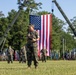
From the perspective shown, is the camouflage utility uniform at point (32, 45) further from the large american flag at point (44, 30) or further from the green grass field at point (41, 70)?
the large american flag at point (44, 30)

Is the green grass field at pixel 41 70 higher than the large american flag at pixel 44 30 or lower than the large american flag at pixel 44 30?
lower

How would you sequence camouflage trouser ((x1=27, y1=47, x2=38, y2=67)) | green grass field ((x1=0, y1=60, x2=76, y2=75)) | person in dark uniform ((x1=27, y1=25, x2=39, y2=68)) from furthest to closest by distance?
1. camouflage trouser ((x1=27, y1=47, x2=38, y2=67))
2. person in dark uniform ((x1=27, y1=25, x2=39, y2=68))
3. green grass field ((x1=0, y1=60, x2=76, y2=75))

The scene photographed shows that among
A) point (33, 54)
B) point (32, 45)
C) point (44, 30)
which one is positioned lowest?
point (33, 54)

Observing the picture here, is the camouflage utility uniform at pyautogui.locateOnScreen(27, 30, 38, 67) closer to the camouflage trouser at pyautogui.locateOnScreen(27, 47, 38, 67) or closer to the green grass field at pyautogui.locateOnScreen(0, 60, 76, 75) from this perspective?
the camouflage trouser at pyautogui.locateOnScreen(27, 47, 38, 67)

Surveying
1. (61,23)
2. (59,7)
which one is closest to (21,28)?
(61,23)

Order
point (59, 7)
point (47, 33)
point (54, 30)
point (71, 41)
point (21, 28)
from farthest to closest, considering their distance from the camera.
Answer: point (71, 41), point (54, 30), point (21, 28), point (47, 33), point (59, 7)

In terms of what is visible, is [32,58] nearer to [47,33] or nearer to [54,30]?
[47,33]

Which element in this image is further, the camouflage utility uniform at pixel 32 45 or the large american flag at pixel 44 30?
the large american flag at pixel 44 30

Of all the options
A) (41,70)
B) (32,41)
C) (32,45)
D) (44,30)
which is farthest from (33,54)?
(44,30)

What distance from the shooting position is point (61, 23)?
114250 millimetres

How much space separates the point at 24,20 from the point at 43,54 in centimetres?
4615

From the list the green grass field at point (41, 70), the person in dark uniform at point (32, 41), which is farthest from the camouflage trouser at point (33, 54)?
the green grass field at point (41, 70)

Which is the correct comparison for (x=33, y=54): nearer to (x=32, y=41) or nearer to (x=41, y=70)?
(x=32, y=41)

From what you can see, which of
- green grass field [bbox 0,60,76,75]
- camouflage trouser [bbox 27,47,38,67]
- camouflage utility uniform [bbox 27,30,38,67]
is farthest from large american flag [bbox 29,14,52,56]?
camouflage utility uniform [bbox 27,30,38,67]
